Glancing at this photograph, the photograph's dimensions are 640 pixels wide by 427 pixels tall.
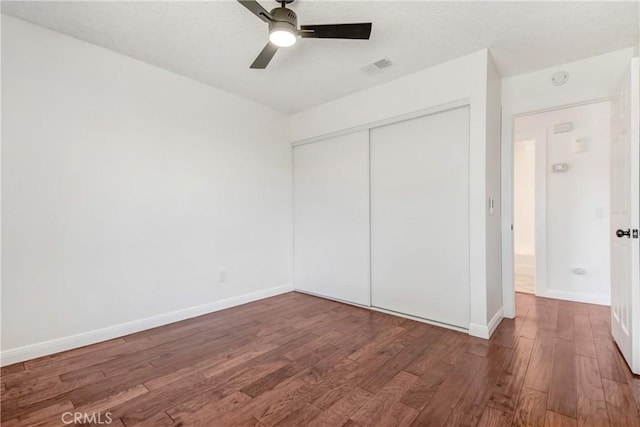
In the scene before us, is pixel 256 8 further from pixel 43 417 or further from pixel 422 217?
pixel 43 417

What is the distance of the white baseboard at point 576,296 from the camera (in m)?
3.46

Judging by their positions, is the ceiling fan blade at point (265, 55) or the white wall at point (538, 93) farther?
the white wall at point (538, 93)

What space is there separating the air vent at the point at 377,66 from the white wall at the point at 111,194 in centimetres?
160

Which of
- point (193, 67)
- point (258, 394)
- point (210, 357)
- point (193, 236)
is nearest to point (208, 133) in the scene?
point (193, 67)

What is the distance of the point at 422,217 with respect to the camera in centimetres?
300

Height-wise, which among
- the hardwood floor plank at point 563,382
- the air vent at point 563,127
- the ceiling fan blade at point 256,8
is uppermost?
the ceiling fan blade at point 256,8

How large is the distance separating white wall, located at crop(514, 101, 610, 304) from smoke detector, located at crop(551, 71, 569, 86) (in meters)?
1.12

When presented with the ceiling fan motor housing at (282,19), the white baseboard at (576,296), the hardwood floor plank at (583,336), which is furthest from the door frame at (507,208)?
the ceiling fan motor housing at (282,19)

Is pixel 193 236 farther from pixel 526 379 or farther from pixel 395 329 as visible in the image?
pixel 526 379

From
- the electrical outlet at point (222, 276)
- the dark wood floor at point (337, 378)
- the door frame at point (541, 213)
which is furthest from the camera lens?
the door frame at point (541, 213)

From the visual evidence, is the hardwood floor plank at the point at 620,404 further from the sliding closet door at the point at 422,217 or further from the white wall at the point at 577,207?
the white wall at the point at 577,207

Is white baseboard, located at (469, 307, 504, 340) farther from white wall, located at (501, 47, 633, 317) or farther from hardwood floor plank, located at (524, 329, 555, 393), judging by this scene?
white wall, located at (501, 47, 633, 317)

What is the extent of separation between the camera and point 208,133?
3344 mm

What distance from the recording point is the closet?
279cm
